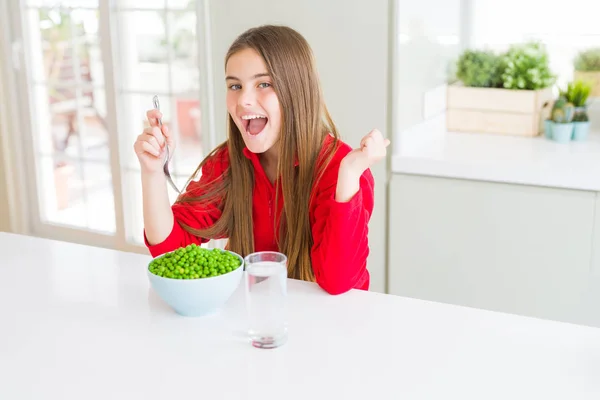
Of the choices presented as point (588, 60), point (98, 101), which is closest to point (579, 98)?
point (588, 60)

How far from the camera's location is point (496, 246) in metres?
2.46

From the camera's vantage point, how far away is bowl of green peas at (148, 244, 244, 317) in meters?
1.33

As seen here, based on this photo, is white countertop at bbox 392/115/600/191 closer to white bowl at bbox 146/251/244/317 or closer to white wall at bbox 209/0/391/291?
white wall at bbox 209/0/391/291

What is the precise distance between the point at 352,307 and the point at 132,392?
0.46 m

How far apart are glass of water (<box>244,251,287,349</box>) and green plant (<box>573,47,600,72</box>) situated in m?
2.00

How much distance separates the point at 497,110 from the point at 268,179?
1.30 m

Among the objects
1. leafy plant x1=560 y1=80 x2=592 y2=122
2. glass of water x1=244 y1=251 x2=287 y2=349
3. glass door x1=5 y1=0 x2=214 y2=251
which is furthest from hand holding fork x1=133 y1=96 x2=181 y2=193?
leafy plant x1=560 y1=80 x2=592 y2=122

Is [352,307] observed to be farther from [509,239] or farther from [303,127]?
[509,239]

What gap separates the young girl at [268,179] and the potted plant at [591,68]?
1.43 m

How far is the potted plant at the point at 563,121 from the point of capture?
2.65m

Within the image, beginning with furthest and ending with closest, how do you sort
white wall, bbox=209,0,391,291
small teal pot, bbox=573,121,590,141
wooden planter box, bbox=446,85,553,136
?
wooden planter box, bbox=446,85,553,136, small teal pot, bbox=573,121,590,141, white wall, bbox=209,0,391,291

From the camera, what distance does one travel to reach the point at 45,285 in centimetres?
157

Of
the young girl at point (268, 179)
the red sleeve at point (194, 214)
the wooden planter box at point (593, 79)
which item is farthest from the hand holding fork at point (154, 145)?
the wooden planter box at point (593, 79)

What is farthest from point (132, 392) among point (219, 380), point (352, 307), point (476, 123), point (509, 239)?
Result: point (476, 123)
